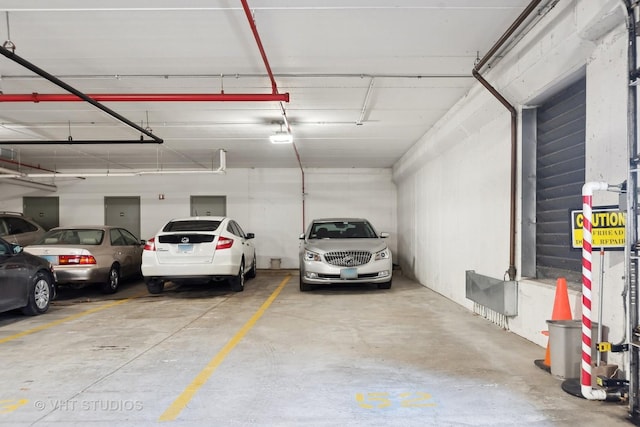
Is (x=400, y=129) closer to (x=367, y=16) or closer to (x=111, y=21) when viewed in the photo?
(x=367, y=16)

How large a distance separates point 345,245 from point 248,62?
13.9ft

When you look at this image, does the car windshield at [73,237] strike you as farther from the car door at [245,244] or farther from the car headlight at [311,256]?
the car headlight at [311,256]

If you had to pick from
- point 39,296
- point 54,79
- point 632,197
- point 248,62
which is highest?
point 248,62

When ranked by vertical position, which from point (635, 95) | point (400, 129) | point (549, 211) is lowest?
point (549, 211)

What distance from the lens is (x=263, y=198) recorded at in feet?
45.7

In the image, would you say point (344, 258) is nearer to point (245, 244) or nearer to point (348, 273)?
point (348, 273)

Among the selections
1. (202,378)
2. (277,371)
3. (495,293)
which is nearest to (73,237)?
(202,378)

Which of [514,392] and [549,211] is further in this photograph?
[549,211]

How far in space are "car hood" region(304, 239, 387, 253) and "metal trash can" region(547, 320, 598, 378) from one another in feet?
15.6

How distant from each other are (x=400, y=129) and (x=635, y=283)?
6278 mm

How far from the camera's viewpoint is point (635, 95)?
2965mm

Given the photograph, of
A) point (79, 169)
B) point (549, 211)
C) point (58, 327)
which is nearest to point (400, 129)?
point (549, 211)

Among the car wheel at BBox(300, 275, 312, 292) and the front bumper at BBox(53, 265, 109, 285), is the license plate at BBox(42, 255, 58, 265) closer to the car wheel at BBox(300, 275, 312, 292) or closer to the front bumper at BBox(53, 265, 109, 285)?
the front bumper at BBox(53, 265, 109, 285)

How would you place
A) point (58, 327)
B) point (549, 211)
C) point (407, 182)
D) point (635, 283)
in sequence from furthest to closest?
point (407, 182)
point (58, 327)
point (549, 211)
point (635, 283)
